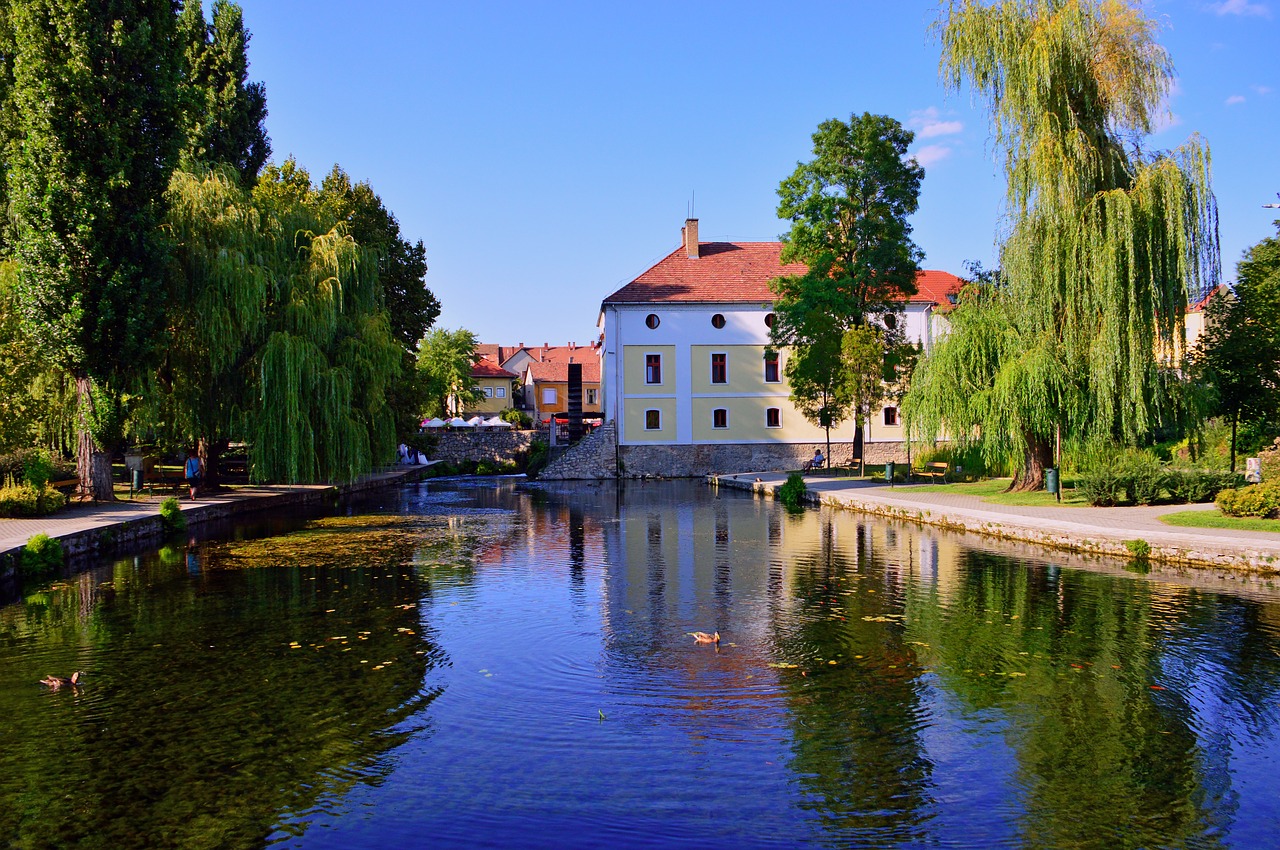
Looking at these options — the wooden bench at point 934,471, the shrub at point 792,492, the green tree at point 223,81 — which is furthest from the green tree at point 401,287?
the wooden bench at point 934,471

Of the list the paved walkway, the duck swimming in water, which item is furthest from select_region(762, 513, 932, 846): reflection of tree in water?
the paved walkway

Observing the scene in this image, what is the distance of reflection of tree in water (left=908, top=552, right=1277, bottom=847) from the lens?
5.57m

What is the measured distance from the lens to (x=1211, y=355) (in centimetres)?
2127

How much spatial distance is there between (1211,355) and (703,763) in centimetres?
1993

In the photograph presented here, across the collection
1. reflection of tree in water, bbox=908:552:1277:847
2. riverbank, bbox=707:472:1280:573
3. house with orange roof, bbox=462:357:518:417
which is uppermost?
house with orange roof, bbox=462:357:518:417

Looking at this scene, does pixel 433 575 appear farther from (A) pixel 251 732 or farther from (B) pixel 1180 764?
(B) pixel 1180 764

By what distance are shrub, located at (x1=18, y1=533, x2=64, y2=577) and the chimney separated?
3748 centimetres

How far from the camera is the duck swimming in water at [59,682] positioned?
321 inches

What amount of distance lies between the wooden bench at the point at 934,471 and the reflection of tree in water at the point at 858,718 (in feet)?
61.0

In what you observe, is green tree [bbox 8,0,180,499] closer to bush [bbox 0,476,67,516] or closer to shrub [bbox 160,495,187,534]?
bush [bbox 0,476,67,516]

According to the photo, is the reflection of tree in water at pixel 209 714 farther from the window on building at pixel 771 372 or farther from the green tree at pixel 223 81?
the window on building at pixel 771 372

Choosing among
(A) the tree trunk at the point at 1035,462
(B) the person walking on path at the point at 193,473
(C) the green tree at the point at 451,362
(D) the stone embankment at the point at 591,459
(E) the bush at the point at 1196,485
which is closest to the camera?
(E) the bush at the point at 1196,485

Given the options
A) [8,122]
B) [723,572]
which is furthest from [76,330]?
[723,572]

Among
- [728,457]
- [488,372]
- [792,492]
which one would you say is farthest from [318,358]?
[488,372]
